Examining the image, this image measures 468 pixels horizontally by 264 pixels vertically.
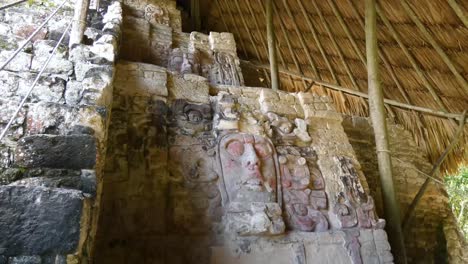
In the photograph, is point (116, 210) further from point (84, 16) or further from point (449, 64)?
point (449, 64)

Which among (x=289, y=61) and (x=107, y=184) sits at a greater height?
(x=289, y=61)

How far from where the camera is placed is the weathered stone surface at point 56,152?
6.16ft

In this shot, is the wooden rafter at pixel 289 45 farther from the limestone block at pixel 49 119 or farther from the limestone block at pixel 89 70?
the limestone block at pixel 49 119

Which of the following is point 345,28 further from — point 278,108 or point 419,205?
point 419,205

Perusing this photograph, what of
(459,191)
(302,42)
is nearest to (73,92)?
(302,42)

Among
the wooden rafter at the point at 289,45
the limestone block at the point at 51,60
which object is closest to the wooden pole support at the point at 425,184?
the wooden rafter at the point at 289,45

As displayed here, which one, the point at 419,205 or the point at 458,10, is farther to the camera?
the point at 419,205

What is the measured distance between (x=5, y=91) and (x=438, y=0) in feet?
15.9

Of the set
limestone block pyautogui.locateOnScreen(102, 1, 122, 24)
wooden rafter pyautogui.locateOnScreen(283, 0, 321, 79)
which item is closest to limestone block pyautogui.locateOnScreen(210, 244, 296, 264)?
limestone block pyautogui.locateOnScreen(102, 1, 122, 24)

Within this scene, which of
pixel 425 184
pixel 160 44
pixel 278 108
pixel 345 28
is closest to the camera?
pixel 278 108

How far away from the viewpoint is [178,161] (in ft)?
10.3

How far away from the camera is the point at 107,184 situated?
2.85m

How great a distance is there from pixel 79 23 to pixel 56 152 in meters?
1.52

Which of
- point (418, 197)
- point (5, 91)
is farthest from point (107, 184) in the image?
point (418, 197)
